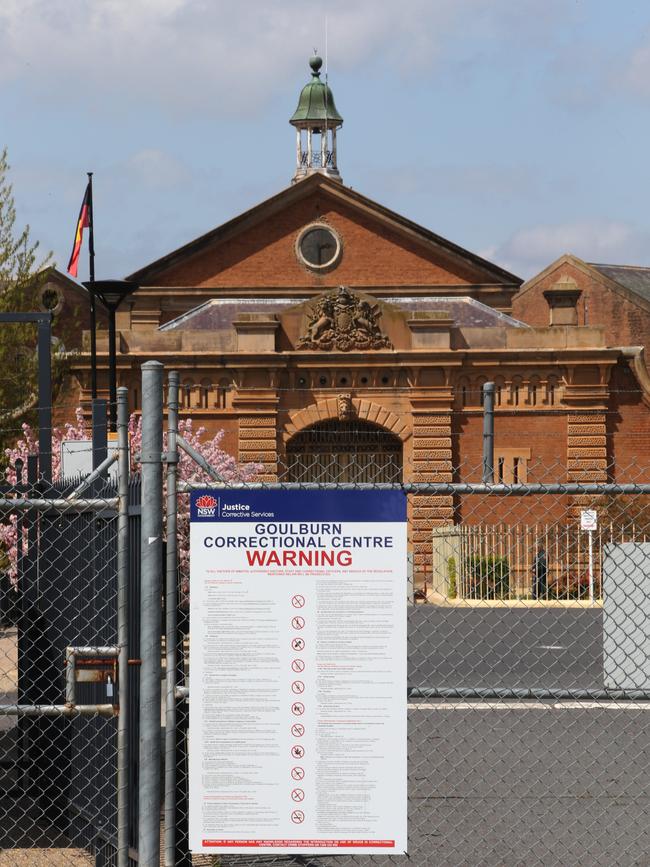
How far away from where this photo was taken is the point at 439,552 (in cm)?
3216

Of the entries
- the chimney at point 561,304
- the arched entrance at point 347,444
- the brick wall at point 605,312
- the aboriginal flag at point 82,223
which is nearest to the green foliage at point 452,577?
the arched entrance at point 347,444

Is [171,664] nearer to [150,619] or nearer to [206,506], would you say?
[150,619]

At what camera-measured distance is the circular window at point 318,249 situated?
1784 inches

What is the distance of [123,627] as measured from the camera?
6.55 m

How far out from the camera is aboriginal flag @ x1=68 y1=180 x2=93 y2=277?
33000 mm

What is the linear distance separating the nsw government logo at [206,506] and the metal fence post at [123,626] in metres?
0.41

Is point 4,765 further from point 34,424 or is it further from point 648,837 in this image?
point 34,424

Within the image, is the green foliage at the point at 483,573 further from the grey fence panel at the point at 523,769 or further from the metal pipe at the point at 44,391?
the metal pipe at the point at 44,391

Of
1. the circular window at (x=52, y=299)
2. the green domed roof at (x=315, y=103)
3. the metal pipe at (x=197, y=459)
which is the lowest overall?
the metal pipe at (x=197, y=459)

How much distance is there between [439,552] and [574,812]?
22.4m

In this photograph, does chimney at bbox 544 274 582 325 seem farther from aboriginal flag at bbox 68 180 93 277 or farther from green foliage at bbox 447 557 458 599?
aboriginal flag at bbox 68 180 93 277

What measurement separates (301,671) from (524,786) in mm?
5013

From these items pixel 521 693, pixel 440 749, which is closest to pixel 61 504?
pixel 521 693

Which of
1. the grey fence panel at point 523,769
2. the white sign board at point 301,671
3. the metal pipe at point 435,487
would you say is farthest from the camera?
the grey fence panel at point 523,769
